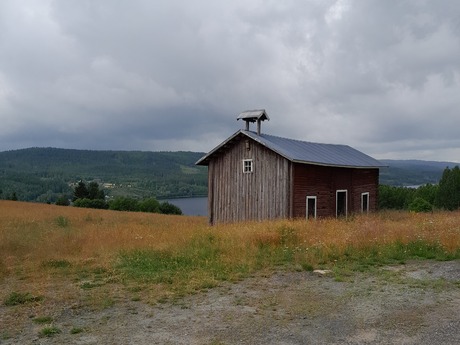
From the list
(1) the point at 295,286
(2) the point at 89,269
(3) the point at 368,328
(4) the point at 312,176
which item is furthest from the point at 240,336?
(4) the point at 312,176

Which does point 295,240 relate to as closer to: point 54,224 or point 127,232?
point 127,232

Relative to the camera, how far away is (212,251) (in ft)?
44.9

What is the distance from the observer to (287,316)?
7.85 m

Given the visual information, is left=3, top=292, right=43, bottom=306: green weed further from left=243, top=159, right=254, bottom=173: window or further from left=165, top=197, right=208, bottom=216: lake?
left=165, top=197, right=208, bottom=216: lake

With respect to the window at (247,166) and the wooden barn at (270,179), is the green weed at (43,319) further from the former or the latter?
the window at (247,166)

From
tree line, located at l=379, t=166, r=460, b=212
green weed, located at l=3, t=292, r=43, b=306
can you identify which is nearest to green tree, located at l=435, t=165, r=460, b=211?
tree line, located at l=379, t=166, r=460, b=212

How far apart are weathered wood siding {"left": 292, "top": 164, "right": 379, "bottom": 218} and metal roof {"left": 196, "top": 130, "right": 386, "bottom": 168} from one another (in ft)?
1.72

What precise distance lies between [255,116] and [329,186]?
6082mm

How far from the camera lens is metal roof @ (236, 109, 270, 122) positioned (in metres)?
24.4

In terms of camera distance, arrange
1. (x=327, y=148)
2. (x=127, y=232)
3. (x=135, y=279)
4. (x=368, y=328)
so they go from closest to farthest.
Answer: (x=368, y=328), (x=135, y=279), (x=127, y=232), (x=327, y=148)

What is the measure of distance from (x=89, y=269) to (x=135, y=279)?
Answer: 200 cm

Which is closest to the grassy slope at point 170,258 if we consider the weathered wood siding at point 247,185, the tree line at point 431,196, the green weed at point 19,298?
the green weed at point 19,298

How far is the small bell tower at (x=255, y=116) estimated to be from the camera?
24438 millimetres

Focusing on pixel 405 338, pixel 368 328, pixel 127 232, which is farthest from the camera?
pixel 127 232
